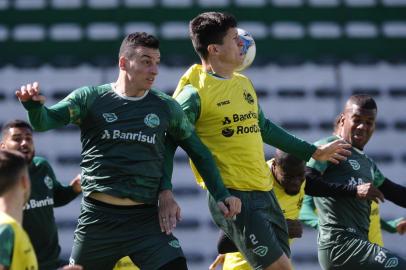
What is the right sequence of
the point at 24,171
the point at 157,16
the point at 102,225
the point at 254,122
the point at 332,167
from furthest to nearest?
the point at 157,16 → the point at 332,167 → the point at 254,122 → the point at 102,225 → the point at 24,171

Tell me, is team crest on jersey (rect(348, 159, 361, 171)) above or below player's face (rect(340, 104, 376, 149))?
below

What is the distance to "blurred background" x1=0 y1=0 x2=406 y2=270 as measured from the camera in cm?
1115

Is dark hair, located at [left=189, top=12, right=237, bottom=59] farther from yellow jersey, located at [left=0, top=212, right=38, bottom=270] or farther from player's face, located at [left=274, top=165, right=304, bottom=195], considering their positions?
yellow jersey, located at [left=0, top=212, right=38, bottom=270]

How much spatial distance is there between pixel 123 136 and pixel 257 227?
3.03ft

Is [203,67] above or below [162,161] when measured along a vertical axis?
above

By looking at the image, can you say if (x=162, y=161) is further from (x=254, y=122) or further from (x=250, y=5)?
(x=250, y=5)

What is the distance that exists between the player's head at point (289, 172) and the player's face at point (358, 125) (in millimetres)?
378

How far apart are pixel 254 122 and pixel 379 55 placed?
556cm

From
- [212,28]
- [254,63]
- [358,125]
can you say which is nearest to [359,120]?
[358,125]

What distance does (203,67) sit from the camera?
252 inches

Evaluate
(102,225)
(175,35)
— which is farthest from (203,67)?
(175,35)

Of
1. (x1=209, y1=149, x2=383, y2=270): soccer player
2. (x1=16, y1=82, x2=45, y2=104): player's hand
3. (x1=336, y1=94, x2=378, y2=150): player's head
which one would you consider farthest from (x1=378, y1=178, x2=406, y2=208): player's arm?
(x1=16, y1=82, x2=45, y2=104): player's hand

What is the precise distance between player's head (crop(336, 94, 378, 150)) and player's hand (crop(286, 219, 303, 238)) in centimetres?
67

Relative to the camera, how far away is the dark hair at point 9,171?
4.69m
